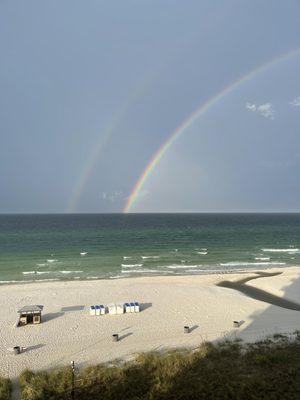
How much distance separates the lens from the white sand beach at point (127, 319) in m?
16.4

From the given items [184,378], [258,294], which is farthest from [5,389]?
[258,294]

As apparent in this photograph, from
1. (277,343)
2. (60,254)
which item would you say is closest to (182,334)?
(277,343)

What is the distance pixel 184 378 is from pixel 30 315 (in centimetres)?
1124

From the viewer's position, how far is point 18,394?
12320mm

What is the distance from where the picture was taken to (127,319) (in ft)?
69.1

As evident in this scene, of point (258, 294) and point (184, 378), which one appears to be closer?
point (184, 378)

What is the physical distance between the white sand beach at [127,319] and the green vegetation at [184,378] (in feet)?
5.97

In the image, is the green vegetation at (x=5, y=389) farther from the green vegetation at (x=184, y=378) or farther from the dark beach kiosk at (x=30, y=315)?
the dark beach kiosk at (x=30, y=315)

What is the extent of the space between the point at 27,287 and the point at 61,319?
10892 millimetres

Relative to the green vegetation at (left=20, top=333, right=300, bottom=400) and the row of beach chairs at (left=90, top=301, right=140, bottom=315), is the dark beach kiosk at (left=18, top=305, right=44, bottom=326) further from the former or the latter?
the green vegetation at (left=20, top=333, right=300, bottom=400)

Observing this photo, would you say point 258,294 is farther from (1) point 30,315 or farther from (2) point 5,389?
(2) point 5,389

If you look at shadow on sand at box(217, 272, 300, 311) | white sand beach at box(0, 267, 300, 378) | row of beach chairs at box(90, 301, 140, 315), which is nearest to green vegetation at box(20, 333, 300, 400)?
white sand beach at box(0, 267, 300, 378)

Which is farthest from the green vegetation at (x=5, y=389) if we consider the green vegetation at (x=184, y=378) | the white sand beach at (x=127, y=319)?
the white sand beach at (x=127, y=319)

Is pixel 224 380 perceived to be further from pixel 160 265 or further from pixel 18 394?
pixel 160 265
